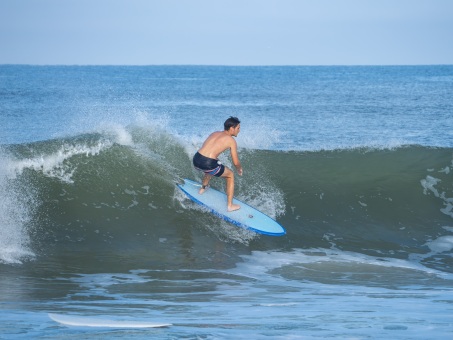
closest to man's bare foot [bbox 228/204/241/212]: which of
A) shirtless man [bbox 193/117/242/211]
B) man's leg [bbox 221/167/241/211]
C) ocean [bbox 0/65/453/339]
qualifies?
man's leg [bbox 221/167/241/211]

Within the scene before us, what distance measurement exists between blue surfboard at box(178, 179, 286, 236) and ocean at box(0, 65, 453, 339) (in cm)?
33

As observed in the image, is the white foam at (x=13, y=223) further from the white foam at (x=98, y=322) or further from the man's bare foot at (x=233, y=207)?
the white foam at (x=98, y=322)

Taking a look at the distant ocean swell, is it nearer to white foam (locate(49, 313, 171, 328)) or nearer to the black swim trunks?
the black swim trunks

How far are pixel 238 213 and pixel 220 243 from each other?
516 millimetres

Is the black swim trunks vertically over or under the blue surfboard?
over

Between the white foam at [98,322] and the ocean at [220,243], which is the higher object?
the ocean at [220,243]

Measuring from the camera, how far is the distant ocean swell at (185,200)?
414 inches

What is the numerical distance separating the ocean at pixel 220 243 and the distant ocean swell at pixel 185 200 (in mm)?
32

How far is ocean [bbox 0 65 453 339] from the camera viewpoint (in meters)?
6.48

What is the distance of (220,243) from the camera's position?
1038 centimetres

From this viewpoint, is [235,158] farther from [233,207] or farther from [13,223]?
[13,223]

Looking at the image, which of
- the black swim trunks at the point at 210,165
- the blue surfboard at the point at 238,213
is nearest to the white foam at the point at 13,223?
the blue surfboard at the point at 238,213

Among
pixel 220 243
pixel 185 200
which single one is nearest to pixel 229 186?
pixel 220 243

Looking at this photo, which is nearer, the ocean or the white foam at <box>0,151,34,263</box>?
the ocean
